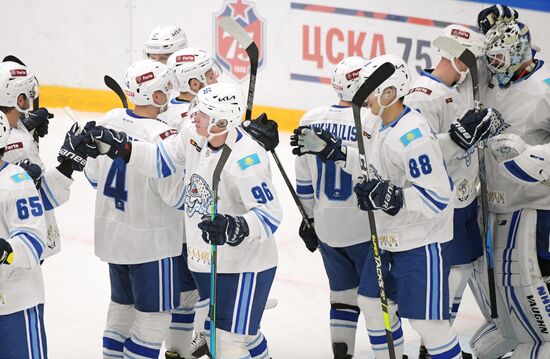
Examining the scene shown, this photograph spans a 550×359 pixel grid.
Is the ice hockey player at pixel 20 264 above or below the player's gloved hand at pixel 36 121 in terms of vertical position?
below

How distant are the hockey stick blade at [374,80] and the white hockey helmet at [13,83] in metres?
1.50

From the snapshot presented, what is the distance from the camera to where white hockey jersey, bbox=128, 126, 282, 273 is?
15.1ft

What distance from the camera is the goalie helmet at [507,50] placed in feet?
17.7

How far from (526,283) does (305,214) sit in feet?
3.55

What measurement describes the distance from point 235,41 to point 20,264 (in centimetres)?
569

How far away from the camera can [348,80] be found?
539 cm

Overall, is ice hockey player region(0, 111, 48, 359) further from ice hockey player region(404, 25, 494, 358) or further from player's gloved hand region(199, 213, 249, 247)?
ice hockey player region(404, 25, 494, 358)

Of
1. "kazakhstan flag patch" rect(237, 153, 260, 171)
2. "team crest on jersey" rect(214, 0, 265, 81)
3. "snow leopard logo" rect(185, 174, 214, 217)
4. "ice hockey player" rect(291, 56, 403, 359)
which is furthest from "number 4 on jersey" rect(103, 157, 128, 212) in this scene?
"team crest on jersey" rect(214, 0, 265, 81)

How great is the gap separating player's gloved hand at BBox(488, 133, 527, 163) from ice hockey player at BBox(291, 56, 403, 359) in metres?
0.59

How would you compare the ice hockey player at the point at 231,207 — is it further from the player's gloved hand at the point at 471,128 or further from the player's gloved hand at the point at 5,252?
the player's gloved hand at the point at 471,128

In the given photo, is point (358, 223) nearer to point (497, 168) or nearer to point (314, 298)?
point (497, 168)

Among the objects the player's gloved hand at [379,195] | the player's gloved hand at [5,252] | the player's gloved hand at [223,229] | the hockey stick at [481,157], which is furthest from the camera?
the hockey stick at [481,157]

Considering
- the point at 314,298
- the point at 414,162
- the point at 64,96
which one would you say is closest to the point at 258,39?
the point at 64,96

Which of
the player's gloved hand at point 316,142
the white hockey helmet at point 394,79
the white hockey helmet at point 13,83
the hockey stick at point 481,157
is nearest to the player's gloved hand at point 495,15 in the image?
the hockey stick at point 481,157
